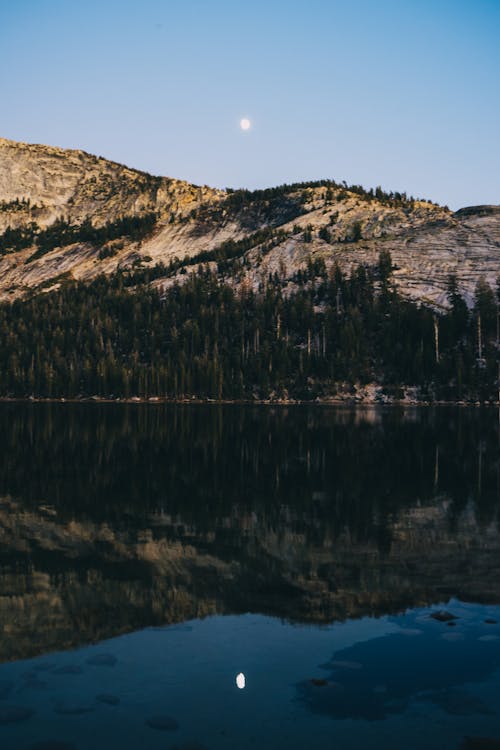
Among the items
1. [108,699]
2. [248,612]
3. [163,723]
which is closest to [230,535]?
[248,612]

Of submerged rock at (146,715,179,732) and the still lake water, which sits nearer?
submerged rock at (146,715,179,732)

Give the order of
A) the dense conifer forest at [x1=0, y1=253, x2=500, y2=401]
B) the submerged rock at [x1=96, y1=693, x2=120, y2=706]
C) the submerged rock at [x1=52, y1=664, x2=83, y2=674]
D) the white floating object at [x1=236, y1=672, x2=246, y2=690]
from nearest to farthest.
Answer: the submerged rock at [x1=96, y1=693, x2=120, y2=706], the white floating object at [x1=236, y1=672, x2=246, y2=690], the submerged rock at [x1=52, y1=664, x2=83, y2=674], the dense conifer forest at [x1=0, y1=253, x2=500, y2=401]

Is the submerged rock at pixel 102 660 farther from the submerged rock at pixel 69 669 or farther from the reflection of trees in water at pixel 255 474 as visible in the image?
the reflection of trees in water at pixel 255 474

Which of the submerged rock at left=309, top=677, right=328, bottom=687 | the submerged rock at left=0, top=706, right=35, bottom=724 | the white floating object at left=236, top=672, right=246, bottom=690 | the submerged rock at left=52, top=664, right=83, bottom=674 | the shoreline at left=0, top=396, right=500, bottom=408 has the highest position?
the shoreline at left=0, top=396, right=500, bottom=408

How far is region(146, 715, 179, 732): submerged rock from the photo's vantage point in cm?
1019

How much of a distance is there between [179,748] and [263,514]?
659 inches

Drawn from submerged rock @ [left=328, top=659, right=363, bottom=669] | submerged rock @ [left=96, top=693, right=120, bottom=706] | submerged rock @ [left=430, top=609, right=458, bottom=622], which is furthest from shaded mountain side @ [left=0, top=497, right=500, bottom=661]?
submerged rock @ [left=96, top=693, right=120, bottom=706]

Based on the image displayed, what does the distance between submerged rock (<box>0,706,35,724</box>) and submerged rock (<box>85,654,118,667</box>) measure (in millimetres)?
1950

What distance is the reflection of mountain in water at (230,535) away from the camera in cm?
1594

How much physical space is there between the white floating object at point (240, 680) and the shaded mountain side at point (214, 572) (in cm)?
314

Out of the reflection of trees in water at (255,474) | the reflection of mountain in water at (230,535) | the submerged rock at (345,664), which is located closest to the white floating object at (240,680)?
the submerged rock at (345,664)

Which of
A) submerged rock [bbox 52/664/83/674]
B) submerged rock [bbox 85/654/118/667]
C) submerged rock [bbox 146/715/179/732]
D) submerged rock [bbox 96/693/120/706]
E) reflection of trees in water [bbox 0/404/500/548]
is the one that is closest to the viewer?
submerged rock [bbox 146/715/179/732]

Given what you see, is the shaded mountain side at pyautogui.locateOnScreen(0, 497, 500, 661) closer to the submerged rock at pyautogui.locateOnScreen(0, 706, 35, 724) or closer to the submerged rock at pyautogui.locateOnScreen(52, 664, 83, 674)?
the submerged rock at pyautogui.locateOnScreen(52, 664, 83, 674)

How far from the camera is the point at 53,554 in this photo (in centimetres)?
2041
